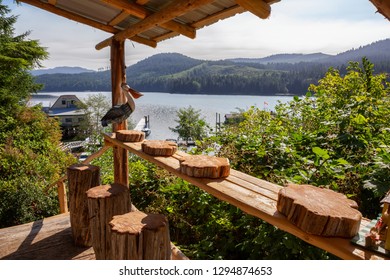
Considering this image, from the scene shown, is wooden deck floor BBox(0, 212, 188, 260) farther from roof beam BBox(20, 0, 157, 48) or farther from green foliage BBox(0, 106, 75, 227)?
green foliage BBox(0, 106, 75, 227)

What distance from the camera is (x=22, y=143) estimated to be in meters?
11.8

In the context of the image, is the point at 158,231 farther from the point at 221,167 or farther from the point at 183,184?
the point at 183,184

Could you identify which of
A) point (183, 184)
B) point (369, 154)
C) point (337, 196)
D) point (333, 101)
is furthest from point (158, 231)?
point (333, 101)

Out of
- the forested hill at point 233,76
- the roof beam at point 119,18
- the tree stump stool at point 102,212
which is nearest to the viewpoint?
the tree stump stool at point 102,212

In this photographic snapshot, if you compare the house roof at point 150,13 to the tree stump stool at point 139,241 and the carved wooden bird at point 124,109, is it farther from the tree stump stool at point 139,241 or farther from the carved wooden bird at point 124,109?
the tree stump stool at point 139,241

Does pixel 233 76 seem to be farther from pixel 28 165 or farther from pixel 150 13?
pixel 150 13

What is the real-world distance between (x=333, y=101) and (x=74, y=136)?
3618cm

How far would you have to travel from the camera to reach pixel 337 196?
151cm

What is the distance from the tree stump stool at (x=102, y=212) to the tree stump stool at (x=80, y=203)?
637 mm

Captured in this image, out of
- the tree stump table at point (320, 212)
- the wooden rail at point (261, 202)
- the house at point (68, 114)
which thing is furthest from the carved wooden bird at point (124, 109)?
the house at point (68, 114)

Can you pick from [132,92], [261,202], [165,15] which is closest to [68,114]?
[132,92]

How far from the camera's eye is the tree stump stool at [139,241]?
181 cm

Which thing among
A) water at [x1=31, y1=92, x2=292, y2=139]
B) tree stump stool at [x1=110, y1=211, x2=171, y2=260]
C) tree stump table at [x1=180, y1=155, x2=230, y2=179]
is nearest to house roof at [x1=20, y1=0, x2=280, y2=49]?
tree stump table at [x1=180, y1=155, x2=230, y2=179]
